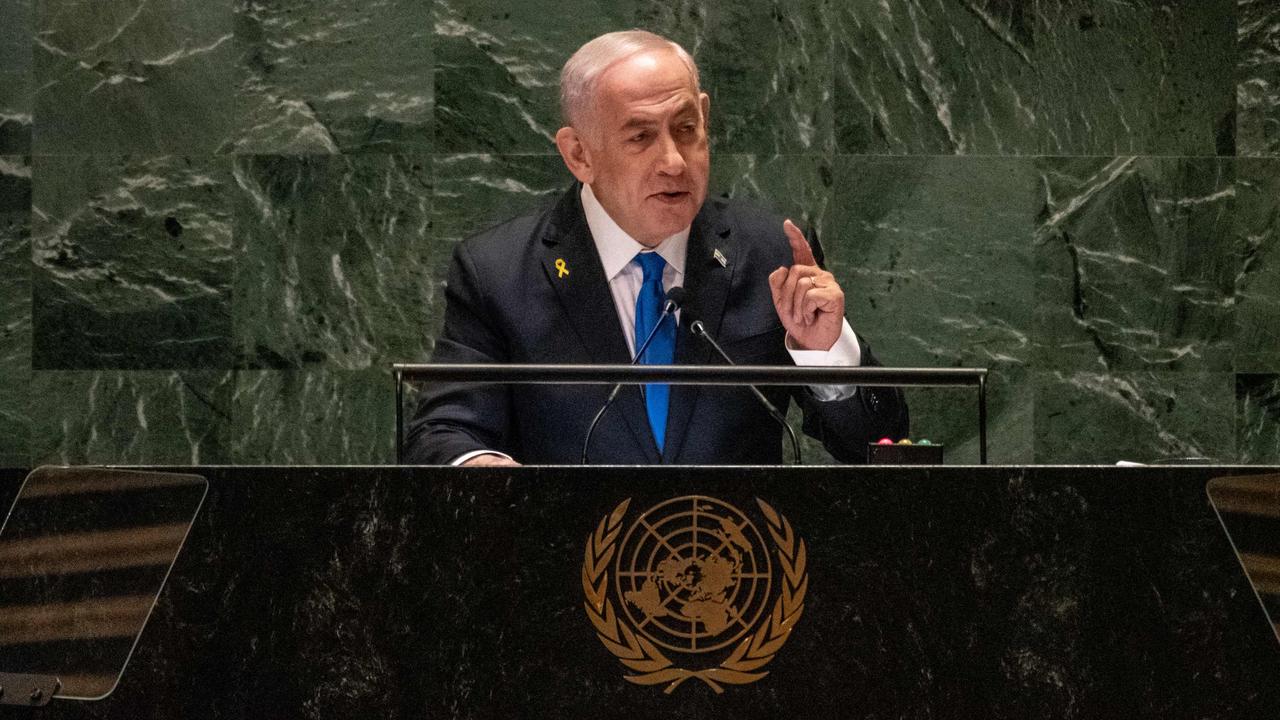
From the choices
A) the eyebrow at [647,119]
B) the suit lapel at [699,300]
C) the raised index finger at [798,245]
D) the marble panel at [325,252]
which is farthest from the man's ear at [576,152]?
the marble panel at [325,252]

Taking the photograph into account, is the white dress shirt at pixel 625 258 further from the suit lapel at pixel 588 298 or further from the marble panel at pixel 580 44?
the marble panel at pixel 580 44

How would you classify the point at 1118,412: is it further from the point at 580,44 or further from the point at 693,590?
the point at 693,590

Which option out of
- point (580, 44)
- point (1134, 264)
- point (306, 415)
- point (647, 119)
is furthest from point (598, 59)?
point (1134, 264)

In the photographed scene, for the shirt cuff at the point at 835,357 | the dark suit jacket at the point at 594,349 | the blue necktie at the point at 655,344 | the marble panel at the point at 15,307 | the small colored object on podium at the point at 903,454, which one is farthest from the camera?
the marble panel at the point at 15,307

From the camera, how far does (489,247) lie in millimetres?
2930

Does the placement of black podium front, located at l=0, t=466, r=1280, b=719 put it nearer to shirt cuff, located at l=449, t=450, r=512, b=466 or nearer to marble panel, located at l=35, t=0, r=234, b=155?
shirt cuff, located at l=449, t=450, r=512, b=466

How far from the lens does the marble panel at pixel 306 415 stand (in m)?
4.14

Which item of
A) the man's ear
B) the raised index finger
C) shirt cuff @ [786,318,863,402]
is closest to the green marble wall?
the man's ear

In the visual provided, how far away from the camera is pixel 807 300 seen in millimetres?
2389

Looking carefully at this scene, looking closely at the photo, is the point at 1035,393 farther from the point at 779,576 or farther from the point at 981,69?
the point at 779,576

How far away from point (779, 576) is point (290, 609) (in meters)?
0.59

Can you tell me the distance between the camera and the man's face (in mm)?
2857

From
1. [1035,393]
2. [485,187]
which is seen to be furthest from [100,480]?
[1035,393]

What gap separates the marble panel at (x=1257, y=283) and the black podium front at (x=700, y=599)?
2697 mm
